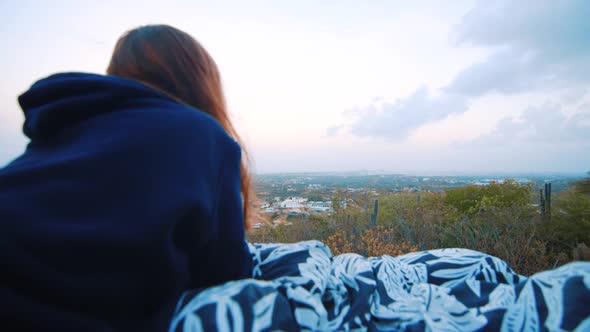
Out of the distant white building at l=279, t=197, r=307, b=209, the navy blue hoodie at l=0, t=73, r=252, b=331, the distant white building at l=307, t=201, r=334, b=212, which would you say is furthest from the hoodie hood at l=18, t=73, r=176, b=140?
the distant white building at l=307, t=201, r=334, b=212

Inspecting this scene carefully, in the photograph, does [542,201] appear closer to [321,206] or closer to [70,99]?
[321,206]

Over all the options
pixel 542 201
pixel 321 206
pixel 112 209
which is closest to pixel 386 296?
pixel 112 209

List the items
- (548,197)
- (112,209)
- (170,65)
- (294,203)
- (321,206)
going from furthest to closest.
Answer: (321,206) → (294,203) → (548,197) → (170,65) → (112,209)

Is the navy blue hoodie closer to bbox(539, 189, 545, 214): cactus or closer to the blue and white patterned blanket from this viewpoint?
the blue and white patterned blanket

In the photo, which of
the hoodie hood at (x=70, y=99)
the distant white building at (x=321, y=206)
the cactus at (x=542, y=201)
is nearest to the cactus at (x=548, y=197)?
the cactus at (x=542, y=201)

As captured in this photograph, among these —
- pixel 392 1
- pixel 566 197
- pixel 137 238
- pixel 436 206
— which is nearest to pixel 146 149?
pixel 137 238

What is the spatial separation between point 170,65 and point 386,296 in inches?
48.6

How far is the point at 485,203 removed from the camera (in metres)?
4.48

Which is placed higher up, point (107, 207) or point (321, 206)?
point (107, 207)

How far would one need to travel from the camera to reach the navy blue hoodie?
513mm

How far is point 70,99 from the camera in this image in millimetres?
698

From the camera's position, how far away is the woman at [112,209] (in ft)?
1.69

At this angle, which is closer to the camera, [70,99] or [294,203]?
[70,99]

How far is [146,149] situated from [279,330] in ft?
1.93
